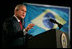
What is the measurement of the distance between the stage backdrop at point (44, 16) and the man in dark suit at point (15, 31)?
595 millimetres

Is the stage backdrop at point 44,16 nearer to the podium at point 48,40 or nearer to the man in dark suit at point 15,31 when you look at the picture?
the man in dark suit at point 15,31

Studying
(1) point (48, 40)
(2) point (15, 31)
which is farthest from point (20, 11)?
(1) point (48, 40)

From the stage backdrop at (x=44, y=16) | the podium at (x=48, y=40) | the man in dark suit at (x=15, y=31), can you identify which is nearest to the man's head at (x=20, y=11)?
the man in dark suit at (x=15, y=31)

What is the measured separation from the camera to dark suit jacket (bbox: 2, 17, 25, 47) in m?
1.88

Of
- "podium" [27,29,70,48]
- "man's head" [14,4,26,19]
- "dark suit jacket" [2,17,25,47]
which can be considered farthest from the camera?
"man's head" [14,4,26,19]

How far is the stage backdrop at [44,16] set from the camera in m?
2.89

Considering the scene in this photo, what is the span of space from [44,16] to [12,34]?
1.08 m

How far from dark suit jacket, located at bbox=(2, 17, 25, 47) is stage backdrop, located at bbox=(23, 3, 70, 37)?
698 mm

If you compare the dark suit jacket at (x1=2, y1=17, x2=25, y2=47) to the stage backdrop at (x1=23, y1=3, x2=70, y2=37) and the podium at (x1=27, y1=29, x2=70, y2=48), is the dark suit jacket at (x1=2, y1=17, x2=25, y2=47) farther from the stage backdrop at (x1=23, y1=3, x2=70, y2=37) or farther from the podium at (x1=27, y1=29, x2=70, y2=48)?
the stage backdrop at (x1=23, y1=3, x2=70, y2=37)

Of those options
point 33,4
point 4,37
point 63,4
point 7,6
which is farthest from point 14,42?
point 63,4

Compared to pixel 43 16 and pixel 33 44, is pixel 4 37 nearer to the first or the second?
pixel 33 44

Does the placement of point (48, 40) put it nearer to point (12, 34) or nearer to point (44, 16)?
point (12, 34)

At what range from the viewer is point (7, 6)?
2.69 metres

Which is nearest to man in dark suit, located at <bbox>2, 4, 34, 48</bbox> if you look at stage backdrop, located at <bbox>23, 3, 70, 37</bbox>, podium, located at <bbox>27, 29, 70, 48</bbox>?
podium, located at <bbox>27, 29, 70, 48</bbox>
